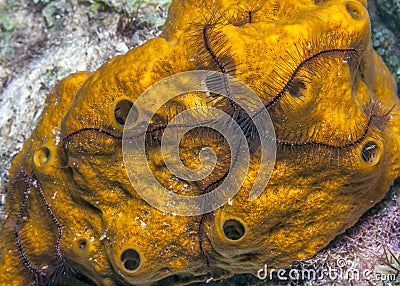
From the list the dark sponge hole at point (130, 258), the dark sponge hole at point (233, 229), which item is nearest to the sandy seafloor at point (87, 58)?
the dark sponge hole at point (233, 229)

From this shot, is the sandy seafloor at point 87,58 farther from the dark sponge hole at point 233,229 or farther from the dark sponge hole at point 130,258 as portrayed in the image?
the dark sponge hole at point 130,258

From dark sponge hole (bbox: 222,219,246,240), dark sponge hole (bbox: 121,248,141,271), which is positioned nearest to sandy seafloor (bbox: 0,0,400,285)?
dark sponge hole (bbox: 222,219,246,240)

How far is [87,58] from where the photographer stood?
441cm

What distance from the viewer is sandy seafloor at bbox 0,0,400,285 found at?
3.25 meters

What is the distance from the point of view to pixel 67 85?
10.7 ft

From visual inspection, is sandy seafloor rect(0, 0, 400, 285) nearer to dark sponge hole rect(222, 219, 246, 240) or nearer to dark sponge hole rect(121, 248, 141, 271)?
dark sponge hole rect(222, 219, 246, 240)

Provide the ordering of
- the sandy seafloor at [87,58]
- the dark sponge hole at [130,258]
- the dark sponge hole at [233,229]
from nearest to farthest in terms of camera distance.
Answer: the dark sponge hole at [233,229]
the dark sponge hole at [130,258]
the sandy seafloor at [87,58]

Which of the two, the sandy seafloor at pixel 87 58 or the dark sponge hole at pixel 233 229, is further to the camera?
the sandy seafloor at pixel 87 58

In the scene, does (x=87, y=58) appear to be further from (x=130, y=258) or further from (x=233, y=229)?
(x=233, y=229)

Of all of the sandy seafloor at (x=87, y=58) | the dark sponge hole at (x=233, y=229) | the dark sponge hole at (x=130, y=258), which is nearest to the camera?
the dark sponge hole at (x=233, y=229)

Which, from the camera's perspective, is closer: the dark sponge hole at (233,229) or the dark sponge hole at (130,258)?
the dark sponge hole at (233,229)

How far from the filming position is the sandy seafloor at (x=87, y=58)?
3250 mm

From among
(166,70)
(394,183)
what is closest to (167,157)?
(166,70)

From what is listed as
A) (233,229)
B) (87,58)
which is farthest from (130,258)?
(87,58)
